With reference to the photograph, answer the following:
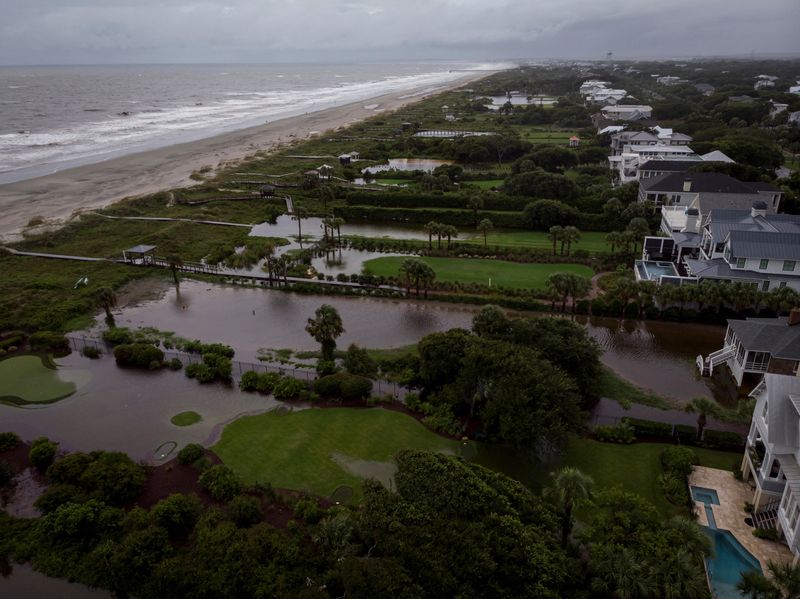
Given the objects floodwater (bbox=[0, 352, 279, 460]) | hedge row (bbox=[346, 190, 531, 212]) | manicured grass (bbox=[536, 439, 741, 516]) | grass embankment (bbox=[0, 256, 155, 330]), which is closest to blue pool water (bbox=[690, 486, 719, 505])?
manicured grass (bbox=[536, 439, 741, 516])

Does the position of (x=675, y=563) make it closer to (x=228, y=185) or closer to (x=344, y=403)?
(x=344, y=403)

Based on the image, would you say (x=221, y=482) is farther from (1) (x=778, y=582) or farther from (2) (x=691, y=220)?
(2) (x=691, y=220)

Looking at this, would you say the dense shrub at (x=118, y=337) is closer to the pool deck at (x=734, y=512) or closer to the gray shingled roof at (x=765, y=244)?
the pool deck at (x=734, y=512)

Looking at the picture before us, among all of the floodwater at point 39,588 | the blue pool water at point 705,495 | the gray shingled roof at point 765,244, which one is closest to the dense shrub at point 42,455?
the floodwater at point 39,588

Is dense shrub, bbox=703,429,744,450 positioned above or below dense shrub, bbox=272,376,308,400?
below

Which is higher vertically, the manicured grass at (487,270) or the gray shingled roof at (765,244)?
the gray shingled roof at (765,244)

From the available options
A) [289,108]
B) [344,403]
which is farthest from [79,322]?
[289,108]

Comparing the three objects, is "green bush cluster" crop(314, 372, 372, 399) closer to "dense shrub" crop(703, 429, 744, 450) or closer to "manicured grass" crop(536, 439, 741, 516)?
"manicured grass" crop(536, 439, 741, 516)
